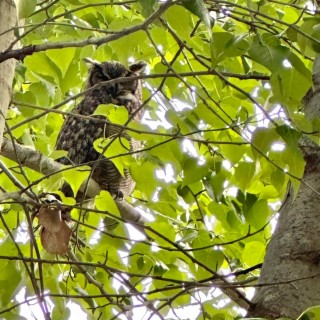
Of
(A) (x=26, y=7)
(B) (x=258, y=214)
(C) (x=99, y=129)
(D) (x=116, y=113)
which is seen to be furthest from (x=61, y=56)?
(C) (x=99, y=129)

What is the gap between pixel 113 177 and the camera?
7.75 ft

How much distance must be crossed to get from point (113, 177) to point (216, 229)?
2.45ft

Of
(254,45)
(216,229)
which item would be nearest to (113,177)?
(216,229)

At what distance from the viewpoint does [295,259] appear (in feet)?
3.43

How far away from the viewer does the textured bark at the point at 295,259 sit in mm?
1000

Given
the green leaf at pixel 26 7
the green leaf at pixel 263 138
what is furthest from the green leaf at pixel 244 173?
the green leaf at pixel 26 7

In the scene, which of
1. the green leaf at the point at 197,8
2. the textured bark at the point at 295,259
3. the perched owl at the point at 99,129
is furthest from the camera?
the perched owl at the point at 99,129

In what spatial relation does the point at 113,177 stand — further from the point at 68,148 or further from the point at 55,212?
the point at 55,212

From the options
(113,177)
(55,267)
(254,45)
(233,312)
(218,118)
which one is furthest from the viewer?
(113,177)

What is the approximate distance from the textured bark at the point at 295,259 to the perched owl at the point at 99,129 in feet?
3.52

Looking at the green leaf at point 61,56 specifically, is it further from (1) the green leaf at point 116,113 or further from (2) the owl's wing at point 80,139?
(2) the owl's wing at point 80,139

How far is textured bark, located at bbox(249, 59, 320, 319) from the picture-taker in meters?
1.00

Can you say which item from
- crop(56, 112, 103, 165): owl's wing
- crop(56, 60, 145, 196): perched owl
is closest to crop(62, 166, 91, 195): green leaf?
crop(56, 60, 145, 196): perched owl

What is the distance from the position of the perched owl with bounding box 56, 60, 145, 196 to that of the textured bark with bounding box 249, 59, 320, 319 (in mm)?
1074
